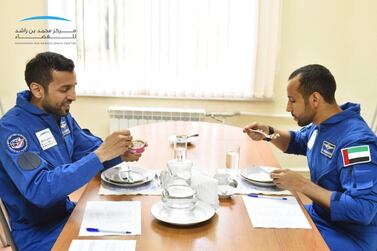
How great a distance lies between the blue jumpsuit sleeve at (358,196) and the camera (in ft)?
4.80

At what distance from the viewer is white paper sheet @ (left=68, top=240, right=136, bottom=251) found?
1188 millimetres

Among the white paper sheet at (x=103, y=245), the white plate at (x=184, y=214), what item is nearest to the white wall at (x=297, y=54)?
the white plate at (x=184, y=214)

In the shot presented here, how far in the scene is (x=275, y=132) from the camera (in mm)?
2258

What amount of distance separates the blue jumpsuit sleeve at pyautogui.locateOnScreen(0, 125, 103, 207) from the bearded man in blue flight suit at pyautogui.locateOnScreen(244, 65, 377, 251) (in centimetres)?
74

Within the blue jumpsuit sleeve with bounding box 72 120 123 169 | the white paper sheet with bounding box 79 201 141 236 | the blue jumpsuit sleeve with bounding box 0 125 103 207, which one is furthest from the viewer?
the blue jumpsuit sleeve with bounding box 72 120 123 169

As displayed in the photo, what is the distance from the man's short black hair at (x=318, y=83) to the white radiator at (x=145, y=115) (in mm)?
1681

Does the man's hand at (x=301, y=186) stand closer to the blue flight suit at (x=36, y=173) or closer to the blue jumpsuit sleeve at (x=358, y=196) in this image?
the blue jumpsuit sleeve at (x=358, y=196)

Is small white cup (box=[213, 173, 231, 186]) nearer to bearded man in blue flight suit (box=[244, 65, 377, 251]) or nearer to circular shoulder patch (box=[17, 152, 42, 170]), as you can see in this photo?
bearded man in blue flight suit (box=[244, 65, 377, 251])

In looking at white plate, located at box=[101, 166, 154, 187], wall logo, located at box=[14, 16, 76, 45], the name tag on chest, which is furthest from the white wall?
the name tag on chest

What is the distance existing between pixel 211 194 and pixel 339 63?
96.0 inches

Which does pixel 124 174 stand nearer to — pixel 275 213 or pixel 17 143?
pixel 17 143

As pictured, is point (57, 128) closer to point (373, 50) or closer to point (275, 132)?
point (275, 132)

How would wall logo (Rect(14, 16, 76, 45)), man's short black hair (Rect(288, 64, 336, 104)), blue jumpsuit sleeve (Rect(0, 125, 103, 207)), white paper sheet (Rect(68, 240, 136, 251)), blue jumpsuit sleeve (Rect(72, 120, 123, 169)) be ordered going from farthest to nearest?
wall logo (Rect(14, 16, 76, 45))
blue jumpsuit sleeve (Rect(72, 120, 123, 169))
man's short black hair (Rect(288, 64, 336, 104))
blue jumpsuit sleeve (Rect(0, 125, 103, 207))
white paper sheet (Rect(68, 240, 136, 251))

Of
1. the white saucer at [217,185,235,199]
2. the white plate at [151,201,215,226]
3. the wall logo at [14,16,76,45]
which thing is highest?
the wall logo at [14,16,76,45]
